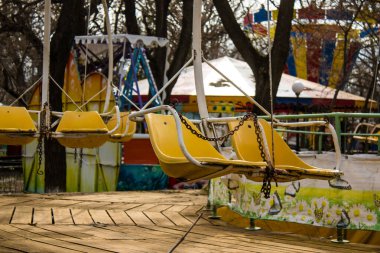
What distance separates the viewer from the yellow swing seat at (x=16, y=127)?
8258 millimetres

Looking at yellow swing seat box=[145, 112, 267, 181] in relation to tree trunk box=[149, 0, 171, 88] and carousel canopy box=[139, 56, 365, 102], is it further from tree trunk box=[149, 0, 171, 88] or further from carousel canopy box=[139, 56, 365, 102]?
carousel canopy box=[139, 56, 365, 102]

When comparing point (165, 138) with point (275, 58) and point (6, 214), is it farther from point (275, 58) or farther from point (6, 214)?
point (275, 58)

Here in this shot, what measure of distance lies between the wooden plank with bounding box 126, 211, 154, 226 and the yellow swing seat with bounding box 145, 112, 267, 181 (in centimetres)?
286

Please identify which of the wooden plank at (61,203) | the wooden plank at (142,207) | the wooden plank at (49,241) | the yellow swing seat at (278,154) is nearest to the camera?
the yellow swing seat at (278,154)

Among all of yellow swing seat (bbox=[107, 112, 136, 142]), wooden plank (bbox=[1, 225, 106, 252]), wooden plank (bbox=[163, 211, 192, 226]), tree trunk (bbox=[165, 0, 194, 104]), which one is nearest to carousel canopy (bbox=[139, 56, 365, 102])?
tree trunk (bbox=[165, 0, 194, 104])

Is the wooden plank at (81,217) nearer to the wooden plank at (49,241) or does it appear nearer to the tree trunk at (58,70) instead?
the wooden plank at (49,241)

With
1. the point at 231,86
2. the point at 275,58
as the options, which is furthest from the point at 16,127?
the point at 231,86

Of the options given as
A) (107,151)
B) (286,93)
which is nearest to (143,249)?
(107,151)

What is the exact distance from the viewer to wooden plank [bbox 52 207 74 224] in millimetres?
8555

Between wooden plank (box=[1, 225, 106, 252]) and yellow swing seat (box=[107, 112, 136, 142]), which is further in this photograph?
yellow swing seat (box=[107, 112, 136, 142])

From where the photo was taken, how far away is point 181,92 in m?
21.4

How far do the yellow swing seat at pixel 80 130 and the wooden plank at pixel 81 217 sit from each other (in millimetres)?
882

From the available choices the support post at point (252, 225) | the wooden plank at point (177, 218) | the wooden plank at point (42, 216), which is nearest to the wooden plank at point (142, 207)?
the wooden plank at point (177, 218)

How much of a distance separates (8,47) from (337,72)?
14.3 m
